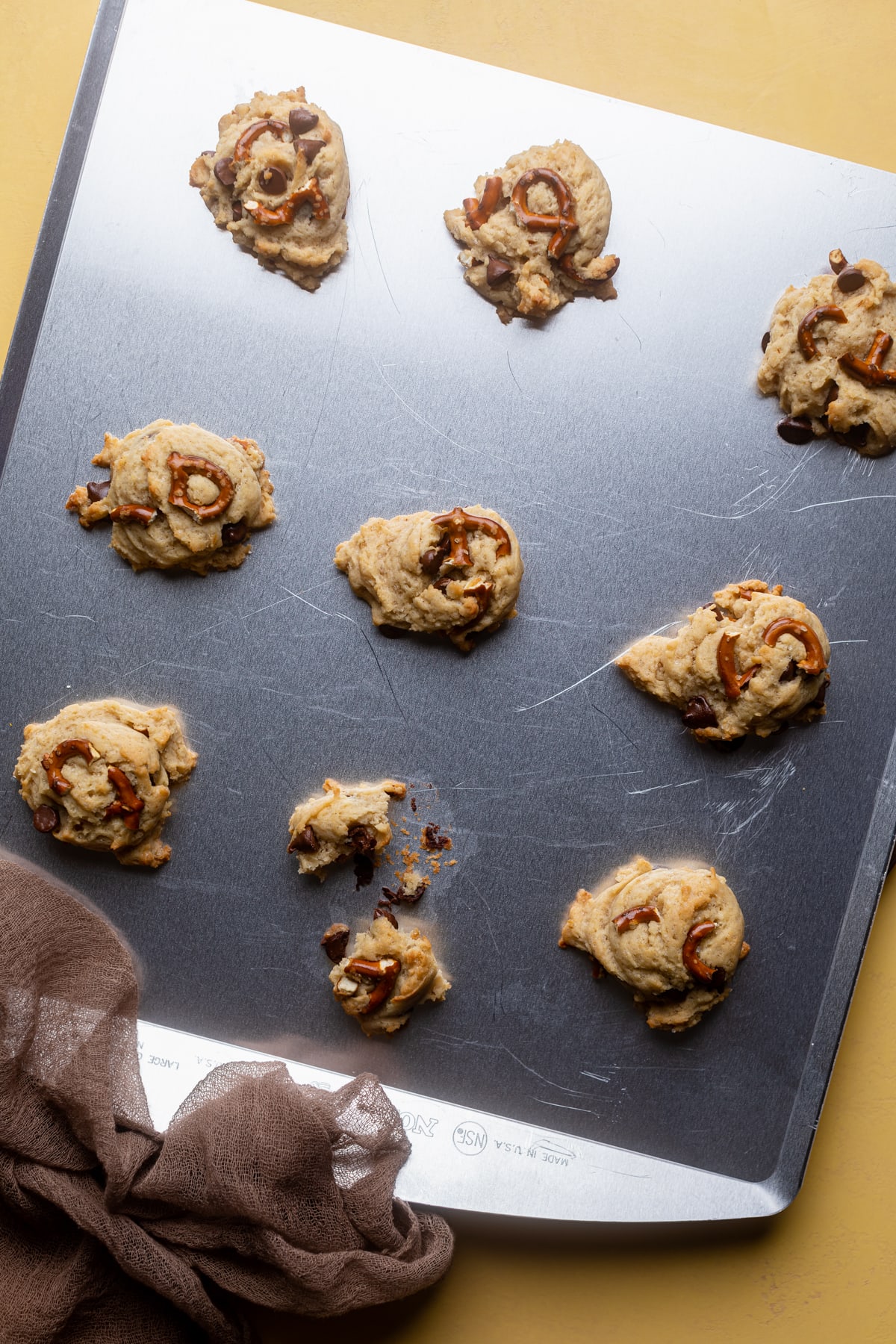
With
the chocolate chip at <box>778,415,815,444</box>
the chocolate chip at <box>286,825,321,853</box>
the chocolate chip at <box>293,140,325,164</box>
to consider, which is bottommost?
the chocolate chip at <box>286,825,321,853</box>

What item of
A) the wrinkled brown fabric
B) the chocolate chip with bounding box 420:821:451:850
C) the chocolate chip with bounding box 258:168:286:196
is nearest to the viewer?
the wrinkled brown fabric

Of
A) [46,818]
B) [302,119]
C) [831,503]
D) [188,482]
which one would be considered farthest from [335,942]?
[302,119]

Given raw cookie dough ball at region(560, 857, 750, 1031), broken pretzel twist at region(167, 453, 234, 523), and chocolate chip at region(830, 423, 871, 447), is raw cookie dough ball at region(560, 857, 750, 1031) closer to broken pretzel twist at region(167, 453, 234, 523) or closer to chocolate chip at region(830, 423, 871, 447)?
chocolate chip at region(830, 423, 871, 447)

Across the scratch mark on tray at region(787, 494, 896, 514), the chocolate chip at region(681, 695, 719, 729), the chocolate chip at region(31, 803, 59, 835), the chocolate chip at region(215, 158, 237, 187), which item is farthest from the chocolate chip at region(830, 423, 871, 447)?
the chocolate chip at region(31, 803, 59, 835)

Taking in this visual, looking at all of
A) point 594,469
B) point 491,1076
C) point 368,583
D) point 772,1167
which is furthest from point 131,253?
point 772,1167

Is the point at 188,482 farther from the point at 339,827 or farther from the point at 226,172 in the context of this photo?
the point at 339,827

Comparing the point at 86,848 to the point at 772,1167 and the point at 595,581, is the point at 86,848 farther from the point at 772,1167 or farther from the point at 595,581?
the point at 772,1167
